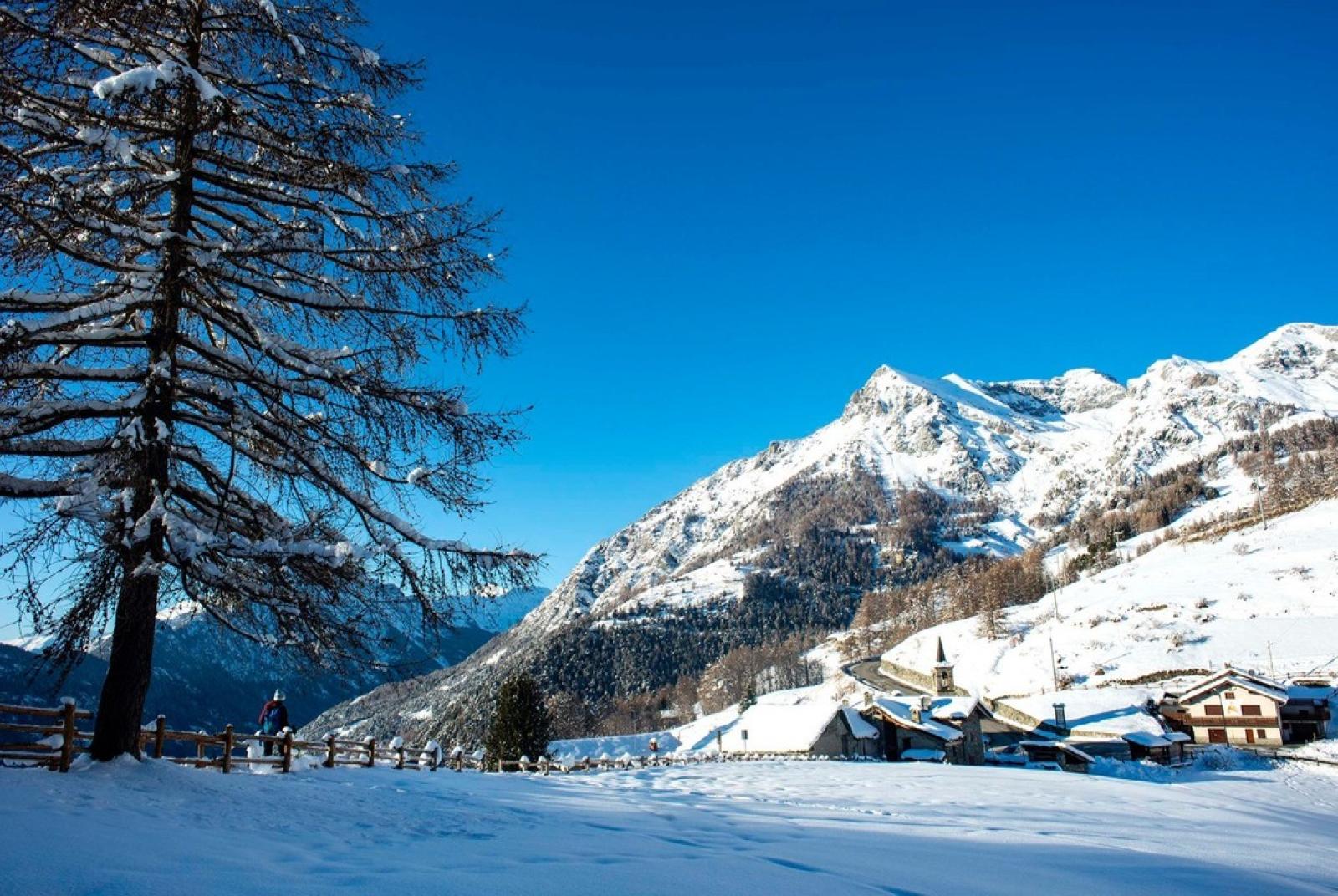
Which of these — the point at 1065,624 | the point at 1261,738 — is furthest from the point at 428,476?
the point at 1065,624

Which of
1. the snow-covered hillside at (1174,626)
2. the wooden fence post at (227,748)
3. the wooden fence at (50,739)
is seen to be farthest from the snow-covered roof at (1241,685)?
the wooden fence at (50,739)

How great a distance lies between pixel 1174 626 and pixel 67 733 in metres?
81.9

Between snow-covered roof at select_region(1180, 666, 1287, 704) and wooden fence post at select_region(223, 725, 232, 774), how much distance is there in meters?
57.4

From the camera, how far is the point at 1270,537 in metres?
91.2

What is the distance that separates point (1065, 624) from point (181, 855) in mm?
91056

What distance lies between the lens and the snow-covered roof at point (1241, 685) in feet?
157

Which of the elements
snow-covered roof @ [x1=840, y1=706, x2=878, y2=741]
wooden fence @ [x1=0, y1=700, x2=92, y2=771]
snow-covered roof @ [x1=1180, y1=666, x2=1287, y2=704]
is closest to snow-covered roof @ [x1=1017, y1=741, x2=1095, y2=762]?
snow-covered roof @ [x1=840, y1=706, x2=878, y2=741]

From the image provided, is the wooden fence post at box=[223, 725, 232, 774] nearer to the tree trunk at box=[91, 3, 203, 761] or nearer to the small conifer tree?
the tree trunk at box=[91, 3, 203, 761]

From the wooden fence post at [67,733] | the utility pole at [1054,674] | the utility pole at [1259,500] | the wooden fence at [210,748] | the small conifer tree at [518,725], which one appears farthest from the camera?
the utility pole at [1259,500]

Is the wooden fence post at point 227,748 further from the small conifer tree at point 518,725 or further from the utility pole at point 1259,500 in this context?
the utility pole at point 1259,500

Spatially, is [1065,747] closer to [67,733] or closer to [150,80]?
[67,733]

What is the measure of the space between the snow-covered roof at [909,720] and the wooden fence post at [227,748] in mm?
41518

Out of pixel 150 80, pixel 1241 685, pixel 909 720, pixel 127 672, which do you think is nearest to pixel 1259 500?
pixel 1241 685

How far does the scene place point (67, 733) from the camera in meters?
7.77
